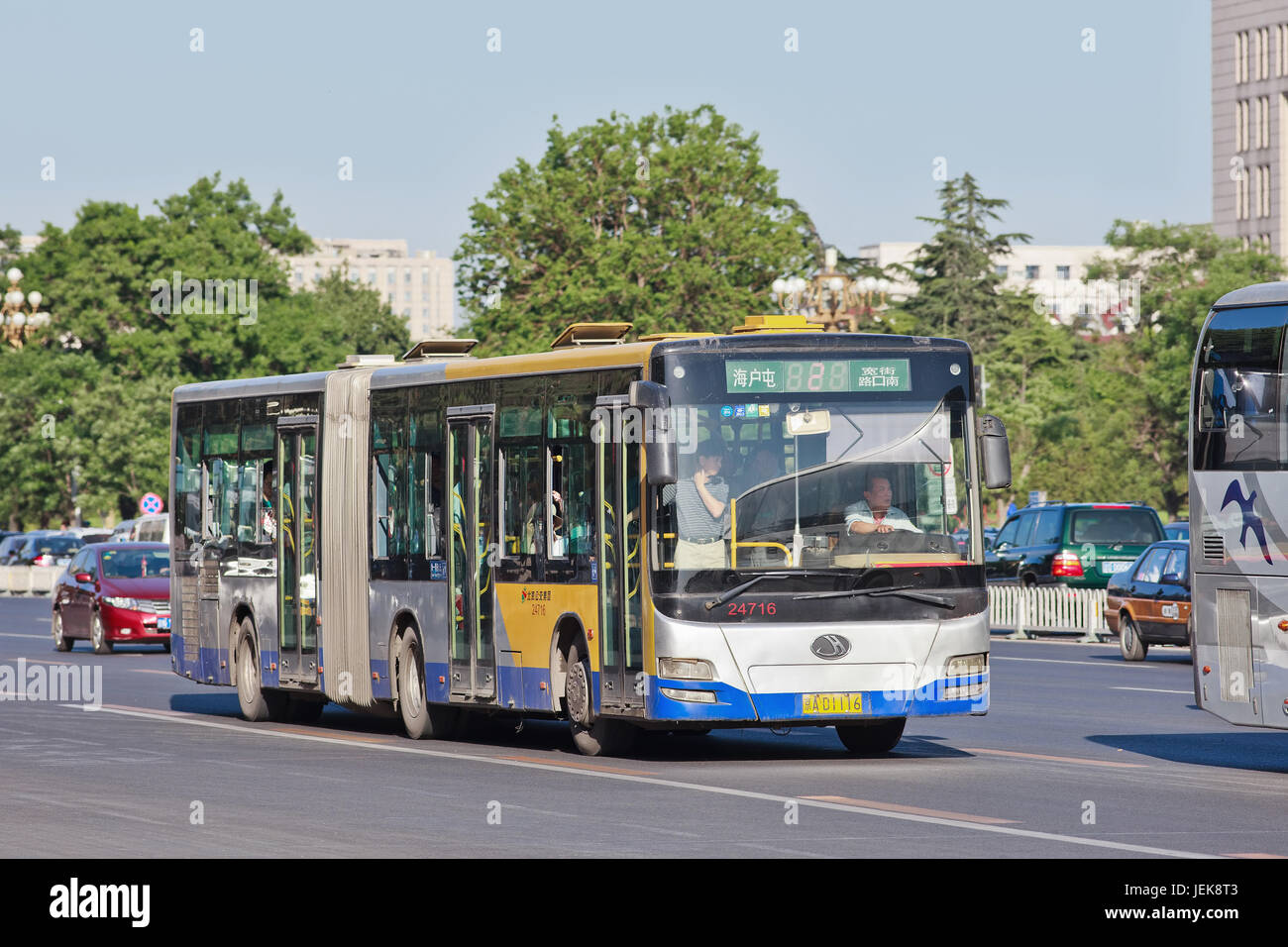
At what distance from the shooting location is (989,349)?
333 ft

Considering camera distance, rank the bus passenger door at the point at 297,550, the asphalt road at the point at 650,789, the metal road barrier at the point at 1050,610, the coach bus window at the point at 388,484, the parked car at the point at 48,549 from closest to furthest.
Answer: the asphalt road at the point at 650,789 → the coach bus window at the point at 388,484 → the bus passenger door at the point at 297,550 → the metal road barrier at the point at 1050,610 → the parked car at the point at 48,549

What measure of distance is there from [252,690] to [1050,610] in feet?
60.2

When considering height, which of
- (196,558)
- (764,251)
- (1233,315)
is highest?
(764,251)

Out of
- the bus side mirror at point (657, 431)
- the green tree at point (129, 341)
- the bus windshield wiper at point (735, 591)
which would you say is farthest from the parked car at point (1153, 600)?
the green tree at point (129, 341)

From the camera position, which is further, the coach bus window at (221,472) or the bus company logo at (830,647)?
the coach bus window at (221,472)

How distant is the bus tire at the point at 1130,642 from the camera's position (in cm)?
3045

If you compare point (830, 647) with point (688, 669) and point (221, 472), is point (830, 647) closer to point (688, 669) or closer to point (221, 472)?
point (688, 669)

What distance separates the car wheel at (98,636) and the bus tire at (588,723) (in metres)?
19.3

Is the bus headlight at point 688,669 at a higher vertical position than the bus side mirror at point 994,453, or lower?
lower

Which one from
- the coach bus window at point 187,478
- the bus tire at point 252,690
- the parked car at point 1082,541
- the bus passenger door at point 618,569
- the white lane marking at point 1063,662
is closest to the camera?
the bus passenger door at point 618,569

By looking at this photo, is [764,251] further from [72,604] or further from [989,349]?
[72,604]

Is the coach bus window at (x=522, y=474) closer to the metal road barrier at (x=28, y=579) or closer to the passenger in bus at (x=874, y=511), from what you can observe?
the passenger in bus at (x=874, y=511)
